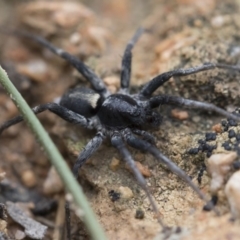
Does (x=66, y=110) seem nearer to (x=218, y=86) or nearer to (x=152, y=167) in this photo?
(x=152, y=167)

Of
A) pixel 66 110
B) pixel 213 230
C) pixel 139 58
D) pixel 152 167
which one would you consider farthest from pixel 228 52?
pixel 213 230

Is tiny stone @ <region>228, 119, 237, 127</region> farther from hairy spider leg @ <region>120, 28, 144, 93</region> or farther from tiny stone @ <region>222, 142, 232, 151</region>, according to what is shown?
hairy spider leg @ <region>120, 28, 144, 93</region>

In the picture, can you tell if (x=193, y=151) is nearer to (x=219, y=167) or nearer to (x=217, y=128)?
(x=217, y=128)

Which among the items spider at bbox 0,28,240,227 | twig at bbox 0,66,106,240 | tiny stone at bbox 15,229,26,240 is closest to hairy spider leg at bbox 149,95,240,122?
spider at bbox 0,28,240,227

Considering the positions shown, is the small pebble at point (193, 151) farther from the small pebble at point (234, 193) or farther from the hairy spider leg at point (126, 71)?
the hairy spider leg at point (126, 71)

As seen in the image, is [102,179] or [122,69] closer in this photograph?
[102,179]

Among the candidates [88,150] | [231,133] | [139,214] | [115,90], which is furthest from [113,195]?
[115,90]
